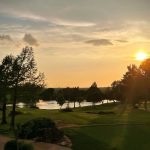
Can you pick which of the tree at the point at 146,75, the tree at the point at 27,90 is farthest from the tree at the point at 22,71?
the tree at the point at 146,75

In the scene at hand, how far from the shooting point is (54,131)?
4650 centimetres

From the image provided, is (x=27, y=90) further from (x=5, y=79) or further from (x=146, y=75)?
(x=146, y=75)

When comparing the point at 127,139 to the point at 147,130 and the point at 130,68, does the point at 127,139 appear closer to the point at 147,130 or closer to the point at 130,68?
the point at 147,130

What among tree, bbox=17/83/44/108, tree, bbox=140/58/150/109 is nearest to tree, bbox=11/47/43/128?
tree, bbox=17/83/44/108

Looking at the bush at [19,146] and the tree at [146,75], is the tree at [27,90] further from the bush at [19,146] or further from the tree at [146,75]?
the tree at [146,75]

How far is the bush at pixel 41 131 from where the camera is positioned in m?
46.0

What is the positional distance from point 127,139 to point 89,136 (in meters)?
4.43

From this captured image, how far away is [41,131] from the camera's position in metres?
46.8

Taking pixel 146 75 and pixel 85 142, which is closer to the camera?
pixel 85 142

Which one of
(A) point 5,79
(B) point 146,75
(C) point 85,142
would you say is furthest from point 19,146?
(B) point 146,75

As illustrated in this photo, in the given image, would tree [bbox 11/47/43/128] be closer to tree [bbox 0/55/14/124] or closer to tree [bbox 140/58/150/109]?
tree [bbox 0/55/14/124]

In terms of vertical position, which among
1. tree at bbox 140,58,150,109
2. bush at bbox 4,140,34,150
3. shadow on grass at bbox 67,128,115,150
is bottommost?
shadow on grass at bbox 67,128,115,150

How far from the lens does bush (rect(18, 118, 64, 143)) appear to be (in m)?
46.0

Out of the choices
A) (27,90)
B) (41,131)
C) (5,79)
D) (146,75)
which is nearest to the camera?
(41,131)
